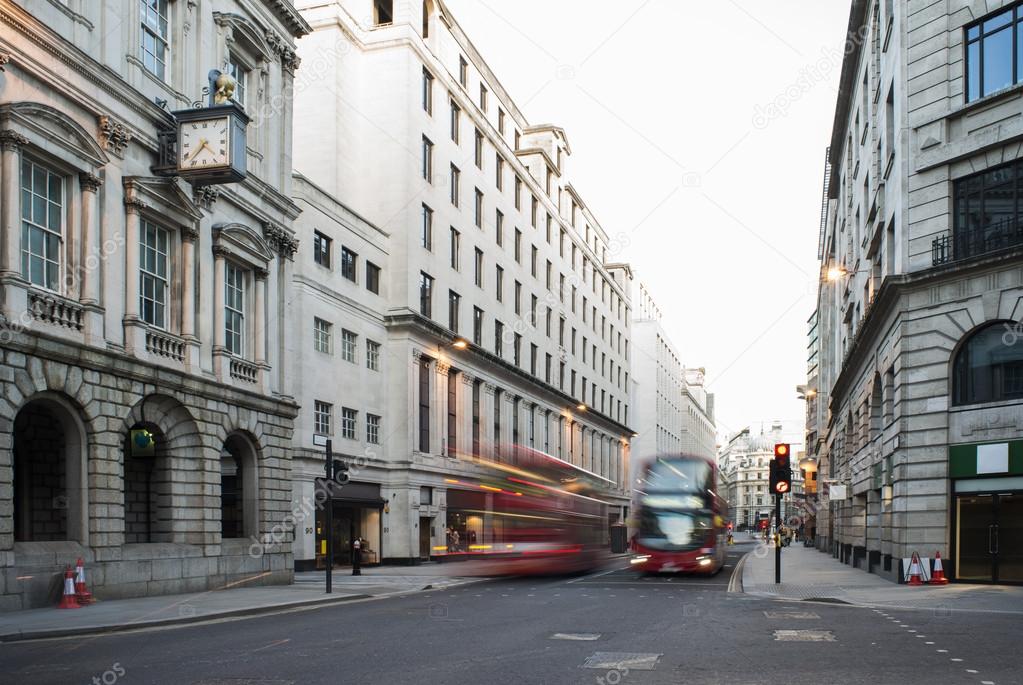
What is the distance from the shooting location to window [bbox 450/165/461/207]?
55.4 metres

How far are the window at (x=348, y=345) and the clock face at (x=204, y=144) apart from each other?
18.4 meters

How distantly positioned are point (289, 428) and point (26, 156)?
1292 cm

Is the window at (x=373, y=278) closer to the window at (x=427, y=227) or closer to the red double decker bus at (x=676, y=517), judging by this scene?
the window at (x=427, y=227)

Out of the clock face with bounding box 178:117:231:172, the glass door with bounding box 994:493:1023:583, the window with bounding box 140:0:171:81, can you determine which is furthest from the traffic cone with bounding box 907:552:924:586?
the window with bounding box 140:0:171:81

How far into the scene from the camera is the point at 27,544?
20781mm

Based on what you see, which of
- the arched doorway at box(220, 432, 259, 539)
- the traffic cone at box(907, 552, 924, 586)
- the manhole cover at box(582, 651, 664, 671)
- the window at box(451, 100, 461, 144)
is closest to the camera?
the manhole cover at box(582, 651, 664, 671)

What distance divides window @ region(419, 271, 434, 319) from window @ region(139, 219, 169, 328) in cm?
2410

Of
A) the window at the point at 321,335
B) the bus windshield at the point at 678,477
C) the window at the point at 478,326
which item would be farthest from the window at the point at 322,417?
the window at the point at 478,326

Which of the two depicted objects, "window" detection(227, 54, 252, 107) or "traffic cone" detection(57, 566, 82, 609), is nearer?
"traffic cone" detection(57, 566, 82, 609)

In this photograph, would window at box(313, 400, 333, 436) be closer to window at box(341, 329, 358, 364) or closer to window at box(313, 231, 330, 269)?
window at box(341, 329, 358, 364)

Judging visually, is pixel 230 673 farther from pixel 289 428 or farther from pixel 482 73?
pixel 482 73

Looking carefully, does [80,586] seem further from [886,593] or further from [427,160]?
[427,160]

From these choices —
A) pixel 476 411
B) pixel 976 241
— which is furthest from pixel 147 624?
pixel 476 411

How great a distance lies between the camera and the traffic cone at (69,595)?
2011 centimetres
